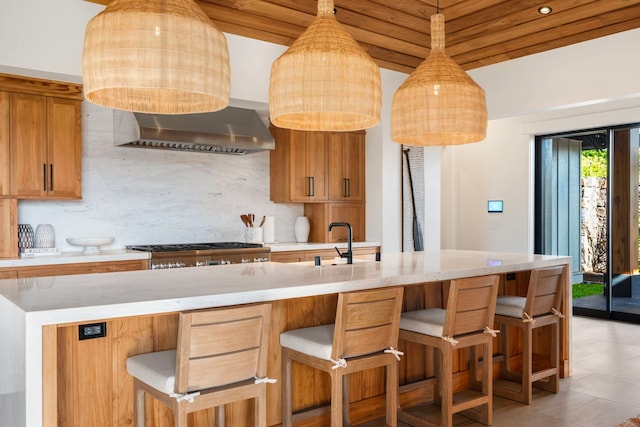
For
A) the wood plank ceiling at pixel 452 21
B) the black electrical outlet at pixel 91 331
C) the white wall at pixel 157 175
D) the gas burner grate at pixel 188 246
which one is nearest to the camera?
the black electrical outlet at pixel 91 331

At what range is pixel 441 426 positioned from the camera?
3.06 meters

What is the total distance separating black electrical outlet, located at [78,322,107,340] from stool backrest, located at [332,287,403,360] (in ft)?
3.36

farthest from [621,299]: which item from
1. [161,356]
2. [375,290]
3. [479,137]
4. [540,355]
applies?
[161,356]

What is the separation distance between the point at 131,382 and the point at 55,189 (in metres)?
2.69

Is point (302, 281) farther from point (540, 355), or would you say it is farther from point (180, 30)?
point (540, 355)

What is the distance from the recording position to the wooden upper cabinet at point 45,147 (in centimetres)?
432

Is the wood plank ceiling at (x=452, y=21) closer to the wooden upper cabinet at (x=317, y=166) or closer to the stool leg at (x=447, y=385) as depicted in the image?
the wooden upper cabinet at (x=317, y=166)

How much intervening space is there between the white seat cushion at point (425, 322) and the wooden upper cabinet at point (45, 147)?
310cm

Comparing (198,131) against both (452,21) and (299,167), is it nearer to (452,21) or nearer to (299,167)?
(299,167)

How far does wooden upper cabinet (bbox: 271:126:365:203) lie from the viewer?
5930 millimetres

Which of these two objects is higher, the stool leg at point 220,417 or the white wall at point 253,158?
the white wall at point 253,158

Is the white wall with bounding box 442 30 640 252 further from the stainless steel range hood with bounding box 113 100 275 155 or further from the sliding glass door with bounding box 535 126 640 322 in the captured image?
the stainless steel range hood with bounding box 113 100 275 155

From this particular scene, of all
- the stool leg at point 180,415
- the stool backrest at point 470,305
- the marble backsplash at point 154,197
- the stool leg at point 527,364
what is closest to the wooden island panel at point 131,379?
the stool leg at point 180,415

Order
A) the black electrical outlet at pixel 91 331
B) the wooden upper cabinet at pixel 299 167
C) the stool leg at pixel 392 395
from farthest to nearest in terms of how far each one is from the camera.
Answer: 1. the wooden upper cabinet at pixel 299 167
2. the stool leg at pixel 392 395
3. the black electrical outlet at pixel 91 331
